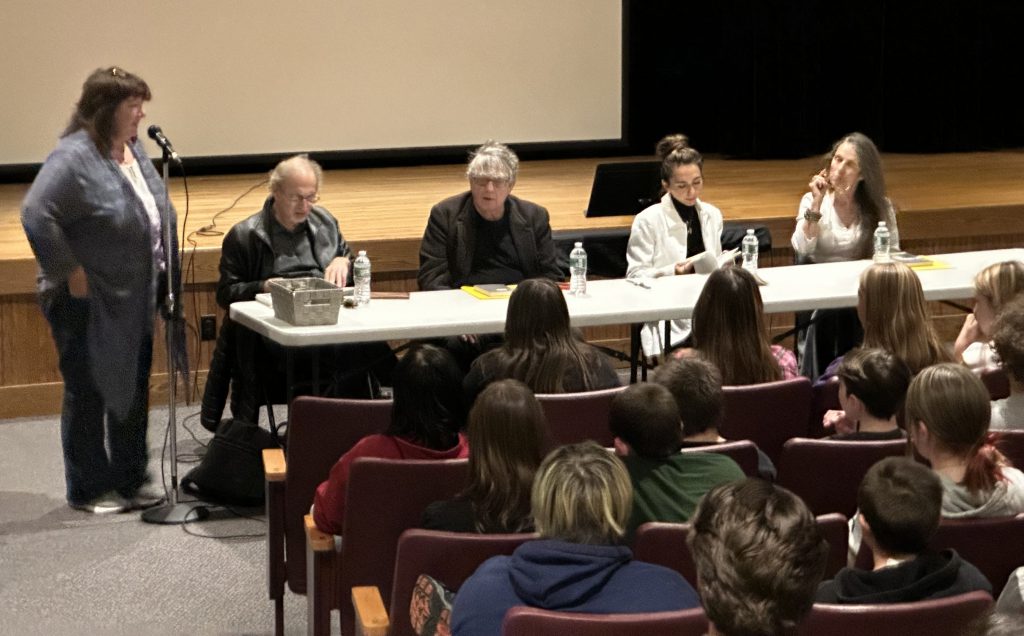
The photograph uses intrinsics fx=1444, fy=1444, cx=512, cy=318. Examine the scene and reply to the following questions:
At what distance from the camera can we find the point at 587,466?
253 centimetres

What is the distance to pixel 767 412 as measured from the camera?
13.0 ft

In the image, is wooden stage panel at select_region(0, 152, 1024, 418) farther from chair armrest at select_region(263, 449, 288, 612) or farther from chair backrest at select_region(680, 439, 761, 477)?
chair backrest at select_region(680, 439, 761, 477)

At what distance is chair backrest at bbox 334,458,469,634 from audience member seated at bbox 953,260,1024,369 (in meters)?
1.84

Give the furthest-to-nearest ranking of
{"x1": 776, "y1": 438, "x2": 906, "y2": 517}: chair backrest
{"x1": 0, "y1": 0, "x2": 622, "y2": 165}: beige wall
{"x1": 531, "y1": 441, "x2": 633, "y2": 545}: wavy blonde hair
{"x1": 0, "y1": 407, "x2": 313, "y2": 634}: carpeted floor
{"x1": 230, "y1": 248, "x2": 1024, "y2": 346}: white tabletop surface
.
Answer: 1. {"x1": 0, "y1": 0, "x2": 622, "y2": 165}: beige wall
2. {"x1": 230, "y1": 248, "x2": 1024, "y2": 346}: white tabletop surface
3. {"x1": 0, "y1": 407, "x2": 313, "y2": 634}: carpeted floor
4. {"x1": 776, "y1": 438, "x2": 906, "y2": 517}: chair backrest
5. {"x1": 531, "y1": 441, "x2": 633, "y2": 545}: wavy blonde hair

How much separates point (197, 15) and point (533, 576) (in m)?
6.97

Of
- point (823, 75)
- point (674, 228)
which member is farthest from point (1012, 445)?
point (823, 75)

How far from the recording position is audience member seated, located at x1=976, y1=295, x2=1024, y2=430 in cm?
355

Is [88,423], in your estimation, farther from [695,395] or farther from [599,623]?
[599,623]

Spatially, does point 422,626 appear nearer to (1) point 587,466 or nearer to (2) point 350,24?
(1) point 587,466

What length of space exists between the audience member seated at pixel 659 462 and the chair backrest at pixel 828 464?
283 mm

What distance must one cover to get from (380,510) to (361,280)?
2.09 metres

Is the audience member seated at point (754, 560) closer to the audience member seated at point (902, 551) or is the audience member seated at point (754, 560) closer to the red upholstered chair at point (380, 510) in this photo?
the audience member seated at point (902, 551)

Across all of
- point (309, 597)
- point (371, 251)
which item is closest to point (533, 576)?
point (309, 597)

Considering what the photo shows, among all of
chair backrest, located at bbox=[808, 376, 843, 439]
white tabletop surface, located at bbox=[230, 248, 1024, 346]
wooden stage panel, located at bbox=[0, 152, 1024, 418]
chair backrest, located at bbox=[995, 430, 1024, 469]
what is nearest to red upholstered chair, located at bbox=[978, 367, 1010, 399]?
chair backrest, located at bbox=[808, 376, 843, 439]
